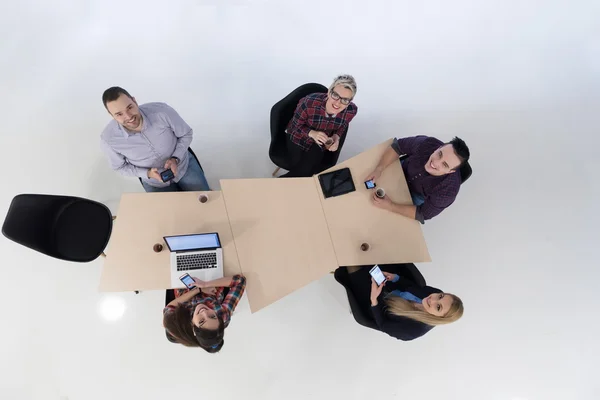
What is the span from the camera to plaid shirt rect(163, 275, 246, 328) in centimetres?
222

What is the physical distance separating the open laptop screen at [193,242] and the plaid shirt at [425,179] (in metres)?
1.41

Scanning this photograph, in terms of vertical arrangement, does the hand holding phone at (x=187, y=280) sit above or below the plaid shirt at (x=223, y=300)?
above

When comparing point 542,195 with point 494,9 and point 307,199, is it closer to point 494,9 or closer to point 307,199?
point 494,9

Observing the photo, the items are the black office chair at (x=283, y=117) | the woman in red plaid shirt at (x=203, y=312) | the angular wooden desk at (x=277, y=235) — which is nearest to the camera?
the woman in red plaid shirt at (x=203, y=312)

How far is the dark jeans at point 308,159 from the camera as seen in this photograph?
2.84 meters

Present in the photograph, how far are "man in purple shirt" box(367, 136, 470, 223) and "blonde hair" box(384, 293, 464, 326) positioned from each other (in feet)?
1.94

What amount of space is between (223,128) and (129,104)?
1.38 metres

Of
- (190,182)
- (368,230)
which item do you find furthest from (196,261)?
(368,230)

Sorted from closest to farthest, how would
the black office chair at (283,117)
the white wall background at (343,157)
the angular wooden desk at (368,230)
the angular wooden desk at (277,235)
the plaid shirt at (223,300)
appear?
the plaid shirt at (223,300) → the angular wooden desk at (277,235) → the angular wooden desk at (368,230) → the black office chair at (283,117) → the white wall background at (343,157)

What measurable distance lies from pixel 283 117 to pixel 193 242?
3.89 ft

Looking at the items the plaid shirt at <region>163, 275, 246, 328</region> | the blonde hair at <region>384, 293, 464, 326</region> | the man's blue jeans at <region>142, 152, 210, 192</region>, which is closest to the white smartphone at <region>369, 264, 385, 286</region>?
the blonde hair at <region>384, 293, 464, 326</region>

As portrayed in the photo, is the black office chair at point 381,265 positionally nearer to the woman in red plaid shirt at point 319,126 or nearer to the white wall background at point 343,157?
the white wall background at point 343,157

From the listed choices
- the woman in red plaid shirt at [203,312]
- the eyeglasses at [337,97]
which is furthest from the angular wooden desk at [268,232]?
the eyeglasses at [337,97]

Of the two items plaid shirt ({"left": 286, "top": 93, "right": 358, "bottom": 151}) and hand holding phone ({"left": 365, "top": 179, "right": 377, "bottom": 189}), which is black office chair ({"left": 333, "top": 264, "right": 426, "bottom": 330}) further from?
plaid shirt ({"left": 286, "top": 93, "right": 358, "bottom": 151})
